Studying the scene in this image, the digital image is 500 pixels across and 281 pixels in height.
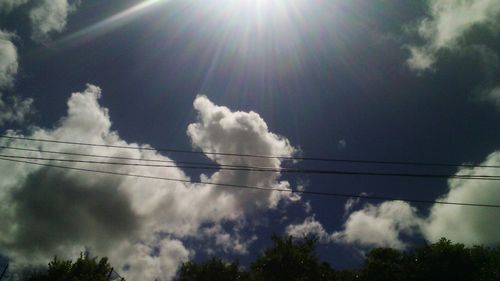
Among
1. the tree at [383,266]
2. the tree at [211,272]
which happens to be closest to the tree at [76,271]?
the tree at [211,272]

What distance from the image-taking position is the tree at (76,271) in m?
31.6

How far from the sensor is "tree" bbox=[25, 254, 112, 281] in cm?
3161

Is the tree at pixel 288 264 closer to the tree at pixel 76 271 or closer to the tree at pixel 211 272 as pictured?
the tree at pixel 211 272

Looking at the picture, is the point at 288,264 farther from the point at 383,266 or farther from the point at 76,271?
the point at 76,271

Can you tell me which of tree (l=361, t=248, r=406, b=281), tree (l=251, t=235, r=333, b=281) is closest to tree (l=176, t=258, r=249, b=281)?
tree (l=251, t=235, r=333, b=281)

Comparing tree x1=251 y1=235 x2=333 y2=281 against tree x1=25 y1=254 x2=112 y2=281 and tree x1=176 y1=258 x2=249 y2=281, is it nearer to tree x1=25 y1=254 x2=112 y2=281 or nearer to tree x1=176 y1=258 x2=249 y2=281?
tree x1=176 y1=258 x2=249 y2=281

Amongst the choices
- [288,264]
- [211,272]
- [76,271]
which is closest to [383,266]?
[288,264]

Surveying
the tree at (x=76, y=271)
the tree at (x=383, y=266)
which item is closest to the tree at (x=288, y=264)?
the tree at (x=383, y=266)

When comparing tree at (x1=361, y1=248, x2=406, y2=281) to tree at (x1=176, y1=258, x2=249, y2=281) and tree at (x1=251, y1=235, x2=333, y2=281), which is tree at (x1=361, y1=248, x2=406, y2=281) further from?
tree at (x1=176, y1=258, x2=249, y2=281)

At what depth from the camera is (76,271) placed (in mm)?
32469

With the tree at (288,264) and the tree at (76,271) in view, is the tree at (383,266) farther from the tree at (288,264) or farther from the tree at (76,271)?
the tree at (76,271)

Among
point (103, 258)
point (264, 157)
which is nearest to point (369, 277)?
point (264, 157)

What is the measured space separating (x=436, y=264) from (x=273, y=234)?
16964 millimetres

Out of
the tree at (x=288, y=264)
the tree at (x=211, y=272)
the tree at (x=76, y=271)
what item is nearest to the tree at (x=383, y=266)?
the tree at (x=288, y=264)
